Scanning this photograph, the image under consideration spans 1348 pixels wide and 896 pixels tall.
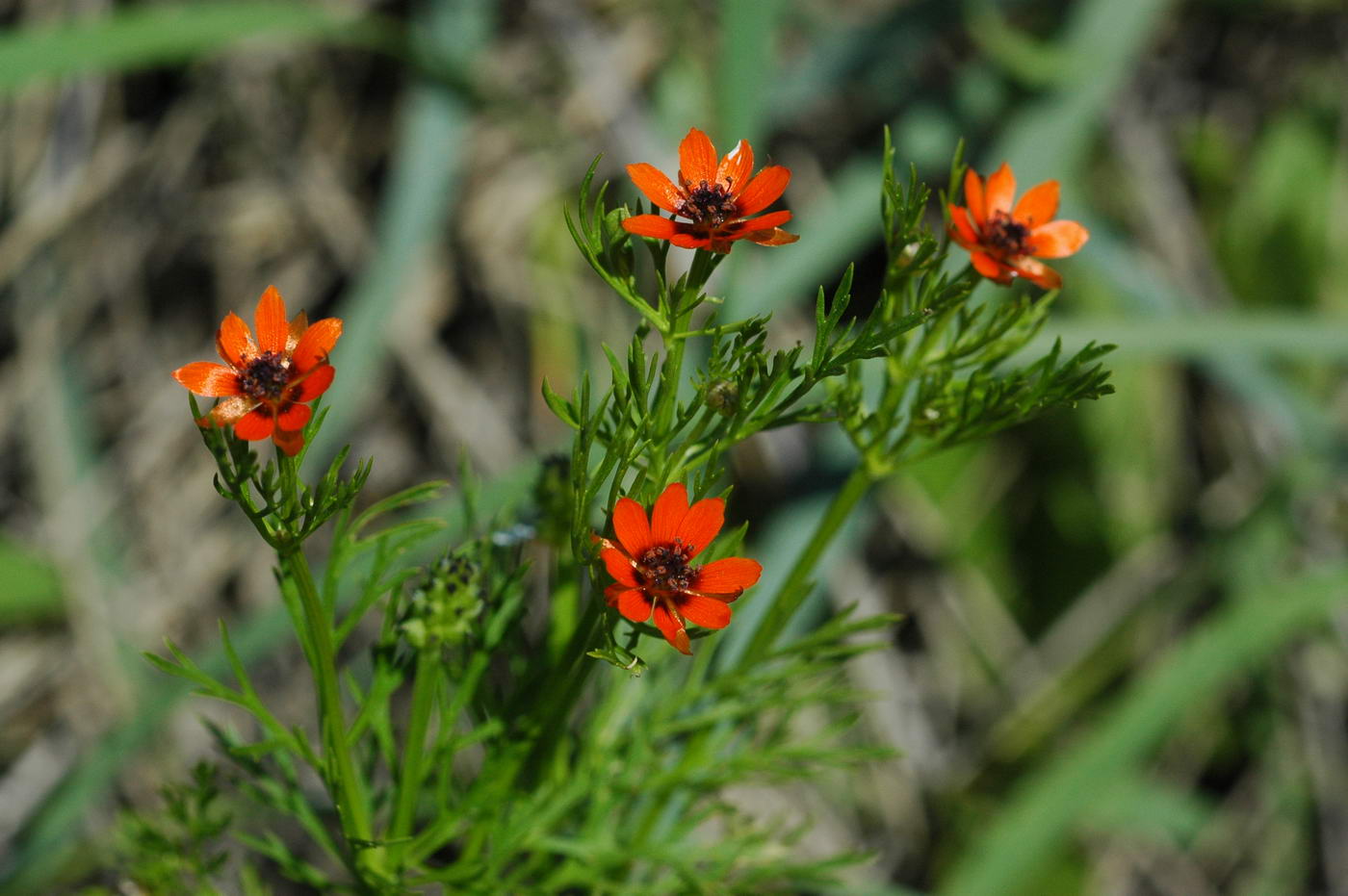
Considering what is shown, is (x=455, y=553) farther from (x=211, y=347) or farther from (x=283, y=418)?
(x=211, y=347)

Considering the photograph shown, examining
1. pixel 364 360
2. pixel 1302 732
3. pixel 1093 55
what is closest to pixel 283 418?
pixel 364 360

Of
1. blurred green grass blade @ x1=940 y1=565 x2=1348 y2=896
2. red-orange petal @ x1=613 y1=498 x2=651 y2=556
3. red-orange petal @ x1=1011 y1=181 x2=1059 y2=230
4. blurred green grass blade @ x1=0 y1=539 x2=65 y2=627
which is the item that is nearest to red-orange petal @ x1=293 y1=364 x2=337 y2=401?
red-orange petal @ x1=613 y1=498 x2=651 y2=556

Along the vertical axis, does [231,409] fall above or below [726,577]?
above

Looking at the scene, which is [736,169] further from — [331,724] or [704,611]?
[331,724]

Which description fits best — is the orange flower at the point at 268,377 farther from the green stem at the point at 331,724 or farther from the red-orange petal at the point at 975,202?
the red-orange petal at the point at 975,202

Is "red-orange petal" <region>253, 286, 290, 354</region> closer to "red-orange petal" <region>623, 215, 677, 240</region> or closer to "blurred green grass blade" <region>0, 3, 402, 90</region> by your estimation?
"red-orange petal" <region>623, 215, 677, 240</region>

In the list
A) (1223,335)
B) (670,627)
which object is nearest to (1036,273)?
(670,627)
